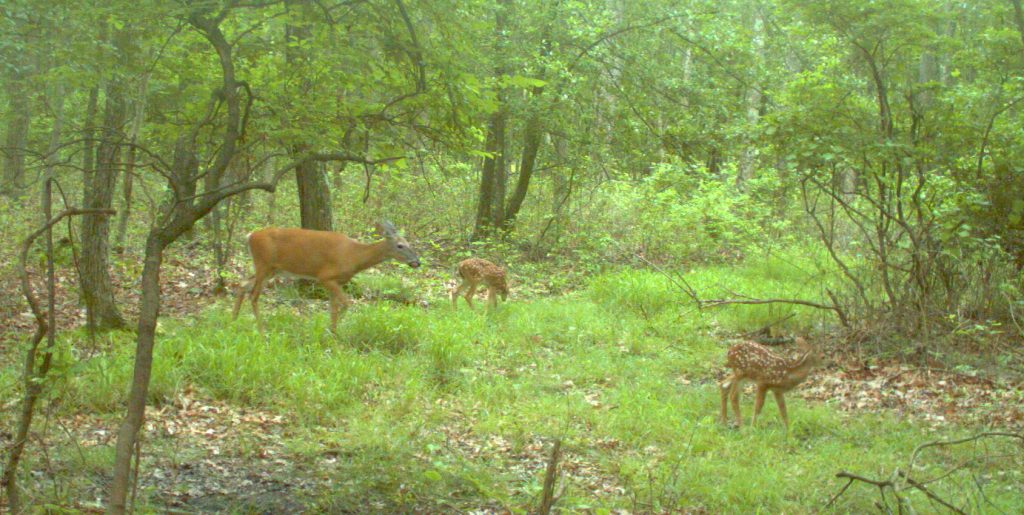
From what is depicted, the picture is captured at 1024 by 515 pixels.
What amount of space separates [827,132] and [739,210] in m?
7.57

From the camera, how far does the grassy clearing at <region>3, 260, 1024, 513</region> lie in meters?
5.82

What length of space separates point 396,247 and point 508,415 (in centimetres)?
411

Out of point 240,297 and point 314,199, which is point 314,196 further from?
point 240,297

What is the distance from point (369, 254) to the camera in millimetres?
10922

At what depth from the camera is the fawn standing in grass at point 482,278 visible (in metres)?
11.8

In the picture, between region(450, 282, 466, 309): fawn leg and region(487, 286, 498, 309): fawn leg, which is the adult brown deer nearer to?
region(450, 282, 466, 309): fawn leg

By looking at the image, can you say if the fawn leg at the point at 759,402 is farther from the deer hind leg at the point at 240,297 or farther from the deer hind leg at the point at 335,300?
the deer hind leg at the point at 240,297

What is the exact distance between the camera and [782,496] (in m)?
5.95

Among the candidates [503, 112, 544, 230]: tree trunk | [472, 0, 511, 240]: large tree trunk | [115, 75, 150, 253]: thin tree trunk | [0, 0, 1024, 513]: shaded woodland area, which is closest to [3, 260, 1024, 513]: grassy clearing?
[0, 0, 1024, 513]: shaded woodland area

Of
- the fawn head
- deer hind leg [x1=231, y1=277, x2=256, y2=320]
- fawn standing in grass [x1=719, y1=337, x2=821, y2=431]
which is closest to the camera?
fawn standing in grass [x1=719, y1=337, x2=821, y2=431]

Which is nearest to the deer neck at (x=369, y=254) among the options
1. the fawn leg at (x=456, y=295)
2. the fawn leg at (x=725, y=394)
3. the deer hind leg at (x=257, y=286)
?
the deer hind leg at (x=257, y=286)

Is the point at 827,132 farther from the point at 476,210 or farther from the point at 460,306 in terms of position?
the point at 476,210

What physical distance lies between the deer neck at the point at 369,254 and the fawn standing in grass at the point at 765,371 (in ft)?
16.5

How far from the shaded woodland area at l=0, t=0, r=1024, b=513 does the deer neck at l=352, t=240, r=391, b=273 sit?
0.04 meters
